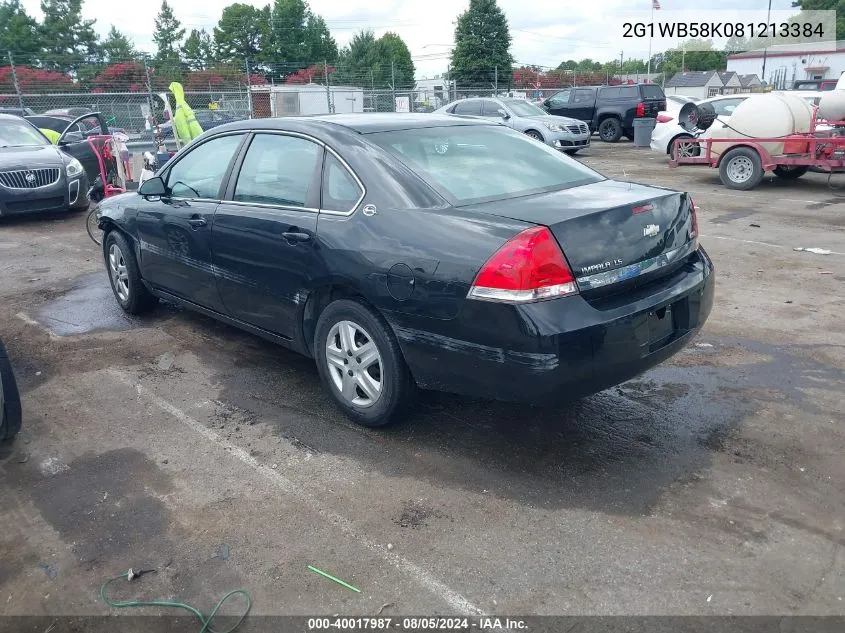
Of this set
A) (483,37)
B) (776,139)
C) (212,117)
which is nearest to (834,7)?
Result: (483,37)

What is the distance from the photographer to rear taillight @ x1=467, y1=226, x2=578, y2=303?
3.20 meters

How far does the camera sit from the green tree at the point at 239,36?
278 ft

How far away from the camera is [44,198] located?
11.4 meters

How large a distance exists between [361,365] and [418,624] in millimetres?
1615

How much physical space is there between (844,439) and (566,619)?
7.05 feet

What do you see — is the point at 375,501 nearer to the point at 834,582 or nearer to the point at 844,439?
the point at 834,582

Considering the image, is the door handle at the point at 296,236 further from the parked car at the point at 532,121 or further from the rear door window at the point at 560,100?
the rear door window at the point at 560,100

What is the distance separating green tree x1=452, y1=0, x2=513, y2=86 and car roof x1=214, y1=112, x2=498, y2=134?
58.2 meters

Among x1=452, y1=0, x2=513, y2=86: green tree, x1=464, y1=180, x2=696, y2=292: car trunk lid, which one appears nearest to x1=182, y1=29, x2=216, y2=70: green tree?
x1=452, y1=0, x2=513, y2=86: green tree

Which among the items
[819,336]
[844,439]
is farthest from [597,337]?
[819,336]

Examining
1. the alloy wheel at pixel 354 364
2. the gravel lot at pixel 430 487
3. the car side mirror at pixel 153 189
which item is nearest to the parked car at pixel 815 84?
the gravel lot at pixel 430 487

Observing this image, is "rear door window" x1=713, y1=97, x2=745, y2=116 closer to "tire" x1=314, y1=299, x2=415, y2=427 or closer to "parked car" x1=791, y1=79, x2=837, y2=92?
"tire" x1=314, y1=299, x2=415, y2=427

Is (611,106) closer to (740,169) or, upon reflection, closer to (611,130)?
(611,130)

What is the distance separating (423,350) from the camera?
3.57 metres
